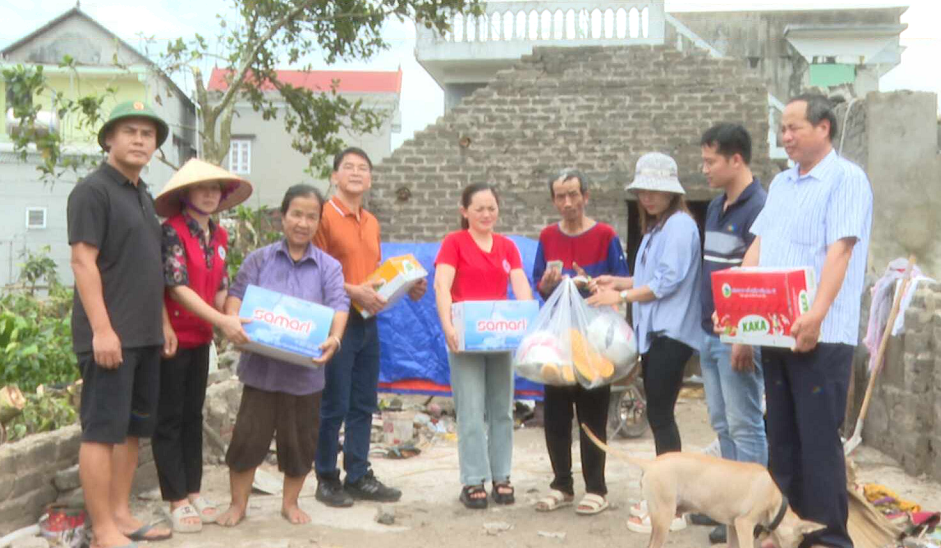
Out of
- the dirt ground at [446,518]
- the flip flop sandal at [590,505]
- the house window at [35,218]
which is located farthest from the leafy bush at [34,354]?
the house window at [35,218]

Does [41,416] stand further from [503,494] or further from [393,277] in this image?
[503,494]

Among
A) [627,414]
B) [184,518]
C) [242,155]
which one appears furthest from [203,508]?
[242,155]

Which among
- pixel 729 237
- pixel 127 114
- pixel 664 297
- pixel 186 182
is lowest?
pixel 664 297

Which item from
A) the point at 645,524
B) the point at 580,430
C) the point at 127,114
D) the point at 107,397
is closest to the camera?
the point at 107,397

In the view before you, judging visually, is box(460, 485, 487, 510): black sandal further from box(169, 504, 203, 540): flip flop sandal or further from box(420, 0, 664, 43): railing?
box(420, 0, 664, 43): railing

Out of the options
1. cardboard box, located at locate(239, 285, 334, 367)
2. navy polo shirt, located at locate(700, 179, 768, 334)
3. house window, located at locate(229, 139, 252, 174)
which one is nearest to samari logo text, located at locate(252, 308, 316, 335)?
cardboard box, located at locate(239, 285, 334, 367)

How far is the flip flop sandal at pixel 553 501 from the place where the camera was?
488cm

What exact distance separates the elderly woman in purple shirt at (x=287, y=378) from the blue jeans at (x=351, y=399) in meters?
0.29

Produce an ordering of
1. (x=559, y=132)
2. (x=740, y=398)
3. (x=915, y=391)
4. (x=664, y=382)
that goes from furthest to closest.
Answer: (x=559, y=132) → (x=915, y=391) → (x=664, y=382) → (x=740, y=398)

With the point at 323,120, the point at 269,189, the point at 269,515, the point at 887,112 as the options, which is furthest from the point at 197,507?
the point at 269,189

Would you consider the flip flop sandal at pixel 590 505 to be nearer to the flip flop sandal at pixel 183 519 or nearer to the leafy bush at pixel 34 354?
the flip flop sandal at pixel 183 519

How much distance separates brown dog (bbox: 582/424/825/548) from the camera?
12.2 feet

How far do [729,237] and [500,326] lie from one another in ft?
3.86

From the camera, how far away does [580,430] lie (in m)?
4.84
